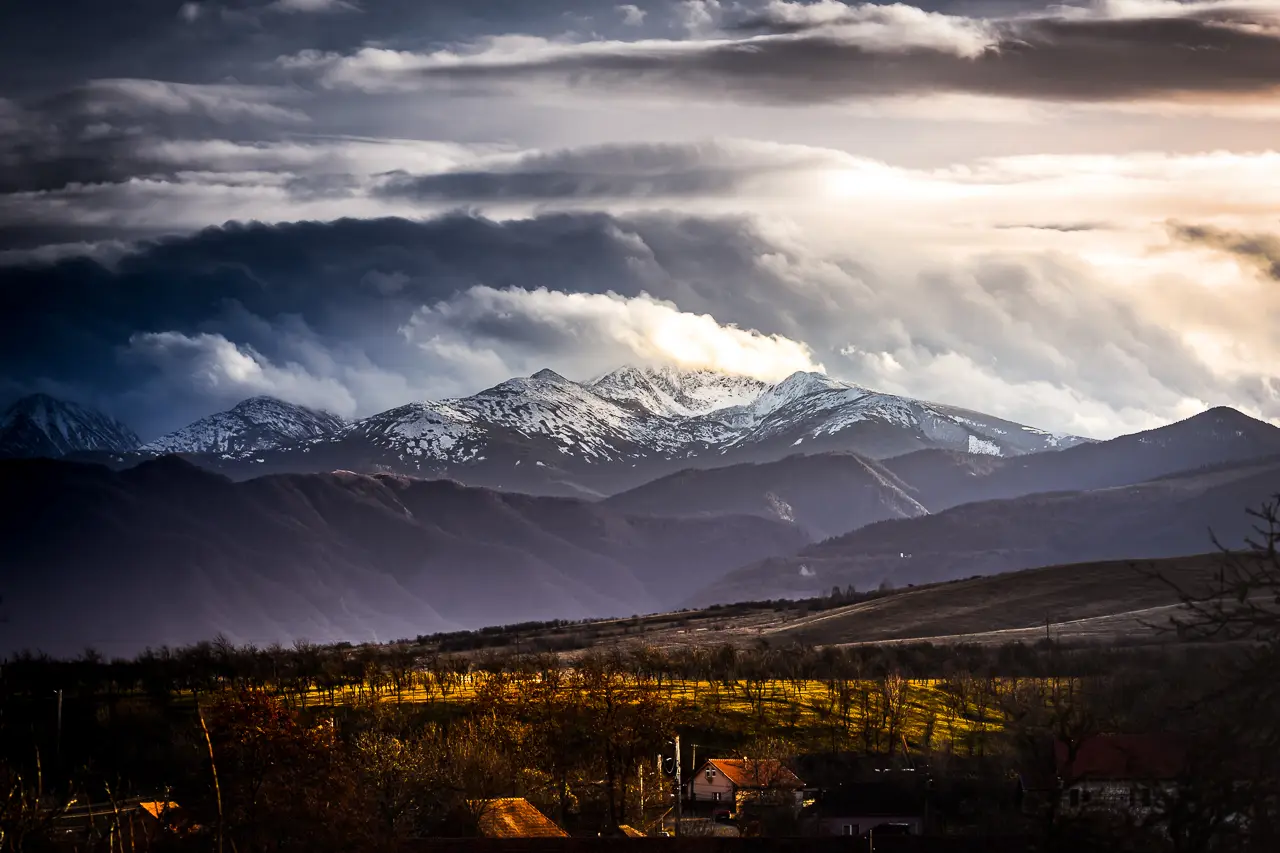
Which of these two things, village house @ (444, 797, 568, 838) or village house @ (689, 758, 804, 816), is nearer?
village house @ (444, 797, 568, 838)

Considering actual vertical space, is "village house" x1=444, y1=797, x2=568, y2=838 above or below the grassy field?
below

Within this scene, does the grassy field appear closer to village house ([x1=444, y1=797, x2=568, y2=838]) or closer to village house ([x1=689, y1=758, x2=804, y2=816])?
village house ([x1=689, y1=758, x2=804, y2=816])

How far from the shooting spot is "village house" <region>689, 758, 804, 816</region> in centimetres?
10962

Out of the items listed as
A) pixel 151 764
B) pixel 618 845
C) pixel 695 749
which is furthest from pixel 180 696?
pixel 618 845

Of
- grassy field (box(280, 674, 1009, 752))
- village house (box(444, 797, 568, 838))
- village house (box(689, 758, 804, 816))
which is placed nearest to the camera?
village house (box(444, 797, 568, 838))

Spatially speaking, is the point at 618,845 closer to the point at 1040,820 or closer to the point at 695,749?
the point at 1040,820

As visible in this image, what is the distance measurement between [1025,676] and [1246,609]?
18295cm

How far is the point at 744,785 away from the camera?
115 meters

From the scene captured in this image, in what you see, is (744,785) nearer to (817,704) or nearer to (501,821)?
(501,821)

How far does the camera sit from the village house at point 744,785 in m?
110

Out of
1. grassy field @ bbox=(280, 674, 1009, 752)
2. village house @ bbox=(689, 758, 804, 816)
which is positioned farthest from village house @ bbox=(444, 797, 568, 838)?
grassy field @ bbox=(280, 674, 1009, 752)

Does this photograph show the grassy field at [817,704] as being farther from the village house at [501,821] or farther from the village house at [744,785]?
the village house at [501,821]

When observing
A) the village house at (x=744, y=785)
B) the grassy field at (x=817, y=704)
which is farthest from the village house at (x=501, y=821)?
the grassy field at (x=817, y=704)

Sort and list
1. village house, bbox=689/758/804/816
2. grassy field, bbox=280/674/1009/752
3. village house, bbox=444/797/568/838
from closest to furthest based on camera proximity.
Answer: village house, bbox=444/797/568/838 → village house, bbox=689/758/804/816 → grassy field, bbox=280/674/1009/752
